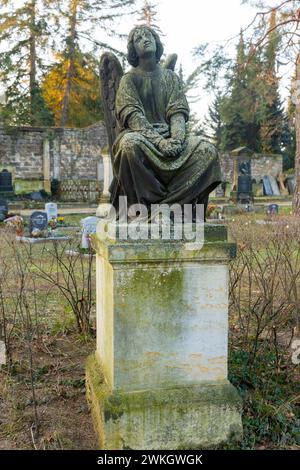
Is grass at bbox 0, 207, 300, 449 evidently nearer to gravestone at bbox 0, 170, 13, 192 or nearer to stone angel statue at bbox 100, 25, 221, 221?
stone angel statue at bbox 100, 25, 221, 221

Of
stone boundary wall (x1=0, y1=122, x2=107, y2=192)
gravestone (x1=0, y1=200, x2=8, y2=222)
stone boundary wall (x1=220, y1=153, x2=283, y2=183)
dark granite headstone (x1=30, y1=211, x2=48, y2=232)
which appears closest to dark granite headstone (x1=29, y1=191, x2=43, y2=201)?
stone boundary wall (x1=0, y1=122, x2=107, y2=192)

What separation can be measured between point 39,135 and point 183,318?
24050 mm

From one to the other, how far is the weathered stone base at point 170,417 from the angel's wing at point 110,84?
1.73m

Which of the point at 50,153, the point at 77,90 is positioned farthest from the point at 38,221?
the point at 77,90

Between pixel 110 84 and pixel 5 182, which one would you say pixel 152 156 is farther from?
pixel 5 182

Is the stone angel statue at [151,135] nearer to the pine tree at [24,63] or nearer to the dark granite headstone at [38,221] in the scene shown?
the dark granite headstone at [38,221]

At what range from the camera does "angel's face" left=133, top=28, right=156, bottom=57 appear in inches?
133

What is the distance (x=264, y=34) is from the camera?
1389cm

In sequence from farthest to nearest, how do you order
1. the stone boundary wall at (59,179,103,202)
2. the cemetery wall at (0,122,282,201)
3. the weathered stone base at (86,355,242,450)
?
the cemetery wall at (0,122,282,201) → the stone boundary wall at (59,179,103,202) → the weathered stone base at (86,355,242,450)

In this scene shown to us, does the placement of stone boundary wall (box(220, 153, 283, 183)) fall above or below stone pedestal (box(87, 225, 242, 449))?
above

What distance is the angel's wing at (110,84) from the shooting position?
356 cm

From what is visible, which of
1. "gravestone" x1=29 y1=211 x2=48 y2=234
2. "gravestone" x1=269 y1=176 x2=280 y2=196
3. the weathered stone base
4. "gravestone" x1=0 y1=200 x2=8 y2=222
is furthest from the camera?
"gravestone" x1=269 y1=176 x2=280 y2=196

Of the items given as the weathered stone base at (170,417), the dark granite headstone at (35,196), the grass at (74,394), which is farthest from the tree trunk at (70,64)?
the weathered stone base at (170,417)

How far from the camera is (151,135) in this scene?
323cm
